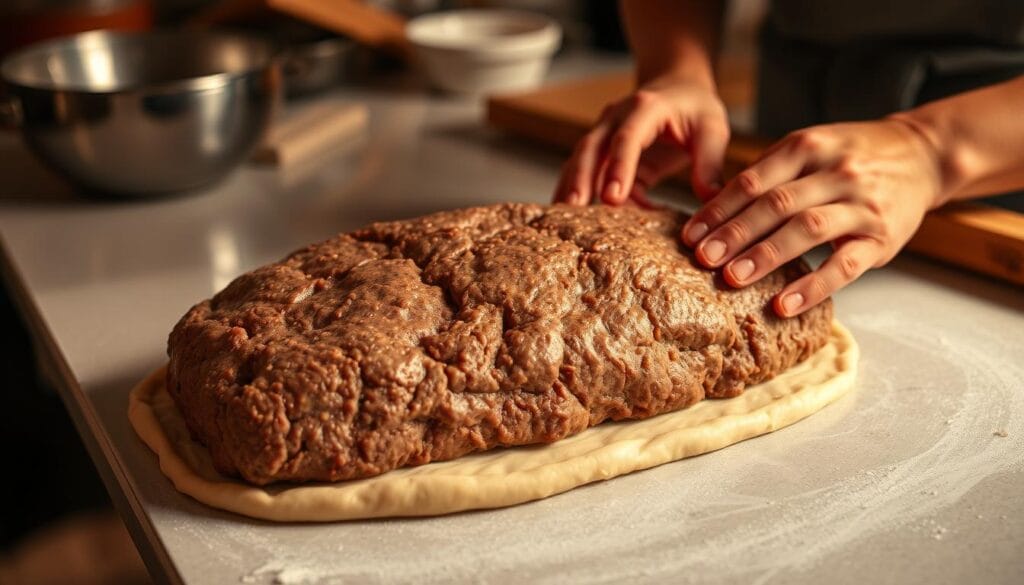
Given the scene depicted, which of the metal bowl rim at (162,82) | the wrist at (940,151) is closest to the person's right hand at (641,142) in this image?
the wrist at (940,151)

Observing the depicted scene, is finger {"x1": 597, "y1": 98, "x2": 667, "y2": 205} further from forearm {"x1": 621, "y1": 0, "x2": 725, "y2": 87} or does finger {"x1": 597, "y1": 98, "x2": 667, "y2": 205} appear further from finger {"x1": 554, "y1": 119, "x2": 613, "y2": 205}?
forearm {"x1": 621, "y1": 0, "x2": 725, "y2": 87}

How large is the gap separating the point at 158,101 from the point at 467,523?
1.27 meters

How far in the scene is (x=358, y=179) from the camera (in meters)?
2.39

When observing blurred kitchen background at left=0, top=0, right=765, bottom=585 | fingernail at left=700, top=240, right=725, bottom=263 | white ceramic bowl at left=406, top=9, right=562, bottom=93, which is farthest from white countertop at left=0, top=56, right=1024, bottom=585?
white ceramic bowl at left=406, top=9, right=562, bottom=93

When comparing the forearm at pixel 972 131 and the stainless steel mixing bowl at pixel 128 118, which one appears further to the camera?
the stainless steel mixing bowl at pixel 128 118

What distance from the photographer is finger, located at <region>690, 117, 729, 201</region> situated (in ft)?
5.65

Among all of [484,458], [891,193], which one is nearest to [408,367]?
[484,458]

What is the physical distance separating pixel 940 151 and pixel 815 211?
0.32 metres

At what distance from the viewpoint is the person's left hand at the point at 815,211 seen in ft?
4.73

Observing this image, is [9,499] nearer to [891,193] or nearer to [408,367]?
[408,367]

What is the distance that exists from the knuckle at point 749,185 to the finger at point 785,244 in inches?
2.5

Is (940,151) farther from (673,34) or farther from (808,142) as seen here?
(673,34)

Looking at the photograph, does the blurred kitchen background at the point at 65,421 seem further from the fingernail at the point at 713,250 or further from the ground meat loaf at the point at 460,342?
the fingernail at the point at 713,250

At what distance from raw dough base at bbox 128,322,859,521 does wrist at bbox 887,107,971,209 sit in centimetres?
38
